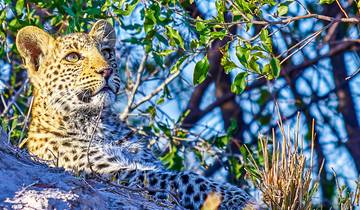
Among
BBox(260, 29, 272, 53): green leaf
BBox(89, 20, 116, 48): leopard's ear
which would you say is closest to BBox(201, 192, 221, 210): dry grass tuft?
BBox(260, 29, 272, 53): green leaf

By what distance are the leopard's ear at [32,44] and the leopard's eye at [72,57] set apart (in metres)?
0.18

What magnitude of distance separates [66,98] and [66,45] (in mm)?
473

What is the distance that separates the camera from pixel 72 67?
30.6 feet

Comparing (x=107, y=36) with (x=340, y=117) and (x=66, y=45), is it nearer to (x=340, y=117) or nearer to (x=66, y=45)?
(x=66, y=45)

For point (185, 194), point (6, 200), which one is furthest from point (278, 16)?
point (6, 200)

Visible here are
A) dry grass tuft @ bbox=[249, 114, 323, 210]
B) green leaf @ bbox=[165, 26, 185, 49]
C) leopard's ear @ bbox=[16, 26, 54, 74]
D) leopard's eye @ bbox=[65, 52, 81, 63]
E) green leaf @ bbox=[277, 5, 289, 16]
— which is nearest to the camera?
dry grass tuft @ bbox=[249, 114, 323, 210]

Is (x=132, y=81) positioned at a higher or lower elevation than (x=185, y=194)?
higher

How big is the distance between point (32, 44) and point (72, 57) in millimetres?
333

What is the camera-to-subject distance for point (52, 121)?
360 inches

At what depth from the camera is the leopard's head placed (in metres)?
9.09

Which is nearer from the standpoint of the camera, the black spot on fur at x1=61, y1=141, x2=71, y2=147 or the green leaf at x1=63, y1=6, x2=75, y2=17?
the green leaf at x1=63, y1=6, x2=75, y2=17

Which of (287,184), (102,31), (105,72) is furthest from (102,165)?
→ (287,184)

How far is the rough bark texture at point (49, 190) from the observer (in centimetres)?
628

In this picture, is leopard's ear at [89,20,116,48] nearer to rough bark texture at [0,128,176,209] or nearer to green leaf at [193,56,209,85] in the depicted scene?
green leaf at [193,56,209,85]
